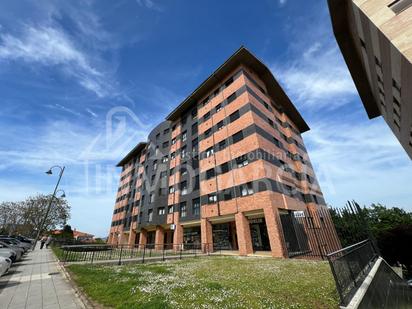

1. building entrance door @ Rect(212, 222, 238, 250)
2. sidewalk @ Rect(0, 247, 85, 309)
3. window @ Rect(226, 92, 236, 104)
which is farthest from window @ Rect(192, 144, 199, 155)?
sidewalk @ Rect(0, 247, 85, 309)

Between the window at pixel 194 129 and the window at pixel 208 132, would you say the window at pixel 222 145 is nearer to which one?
the window at pixel 208 132

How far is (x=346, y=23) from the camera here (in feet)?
54.2

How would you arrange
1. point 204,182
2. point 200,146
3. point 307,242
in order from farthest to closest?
point 200,146 < point 204,182 < point 307,242

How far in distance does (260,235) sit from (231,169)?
8102mm

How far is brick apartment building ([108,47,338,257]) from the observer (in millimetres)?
20234

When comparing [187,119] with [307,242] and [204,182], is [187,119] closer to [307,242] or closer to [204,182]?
[204,182]

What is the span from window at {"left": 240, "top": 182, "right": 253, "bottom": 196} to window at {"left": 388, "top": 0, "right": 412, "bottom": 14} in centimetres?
1559

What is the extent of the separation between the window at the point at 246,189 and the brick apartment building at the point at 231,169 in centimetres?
10

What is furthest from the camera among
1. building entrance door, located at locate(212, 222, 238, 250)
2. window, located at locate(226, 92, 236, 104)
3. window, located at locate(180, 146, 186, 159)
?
window, located at locate(180, 146, 186, 159)

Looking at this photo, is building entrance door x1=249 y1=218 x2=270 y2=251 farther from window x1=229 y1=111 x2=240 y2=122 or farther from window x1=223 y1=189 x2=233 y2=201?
window x1=229 y1=111 x2=240 y2=122

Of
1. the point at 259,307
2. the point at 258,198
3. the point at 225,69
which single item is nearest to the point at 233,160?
the point at 258,198

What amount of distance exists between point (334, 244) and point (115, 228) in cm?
5044

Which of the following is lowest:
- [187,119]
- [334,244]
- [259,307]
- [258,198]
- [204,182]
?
[259,307]

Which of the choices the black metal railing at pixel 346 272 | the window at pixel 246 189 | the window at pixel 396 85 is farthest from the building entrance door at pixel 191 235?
the window at pixel 396 85
